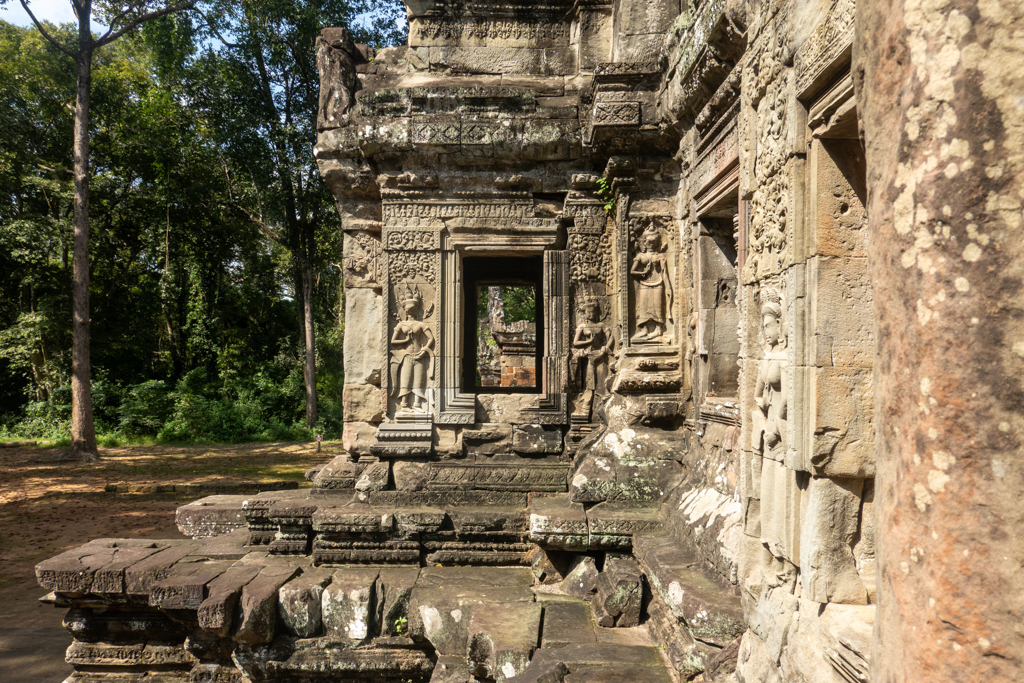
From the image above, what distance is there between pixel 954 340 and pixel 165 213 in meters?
19.8

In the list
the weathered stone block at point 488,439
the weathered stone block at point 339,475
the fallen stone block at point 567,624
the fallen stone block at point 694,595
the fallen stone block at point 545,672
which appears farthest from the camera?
the weathered stone block at point 339,475

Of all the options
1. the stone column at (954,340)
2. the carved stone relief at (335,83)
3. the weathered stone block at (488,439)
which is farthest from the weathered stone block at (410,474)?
the stone column at (954,340)

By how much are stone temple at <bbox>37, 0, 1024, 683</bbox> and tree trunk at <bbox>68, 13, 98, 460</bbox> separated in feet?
27.6

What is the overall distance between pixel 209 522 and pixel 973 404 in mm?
6393

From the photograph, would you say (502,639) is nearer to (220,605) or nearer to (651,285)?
(220,605)

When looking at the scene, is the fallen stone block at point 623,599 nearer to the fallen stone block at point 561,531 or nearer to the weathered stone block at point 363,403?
the fallen stone block at point 561,531

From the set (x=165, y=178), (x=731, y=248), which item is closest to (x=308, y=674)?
(x=731, y=248)

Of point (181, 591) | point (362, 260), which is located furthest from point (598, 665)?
point (362, 260)

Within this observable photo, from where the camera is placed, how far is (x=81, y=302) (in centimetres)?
1273

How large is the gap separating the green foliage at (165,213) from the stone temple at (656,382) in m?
10.8

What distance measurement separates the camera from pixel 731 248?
15.4ft

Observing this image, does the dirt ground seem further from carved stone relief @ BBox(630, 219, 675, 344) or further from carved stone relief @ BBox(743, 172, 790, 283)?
carved stone relief @ BBox(743, 172, 790, 283)

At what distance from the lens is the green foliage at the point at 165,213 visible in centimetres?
1552

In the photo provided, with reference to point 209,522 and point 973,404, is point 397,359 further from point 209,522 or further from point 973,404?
point 973,404
